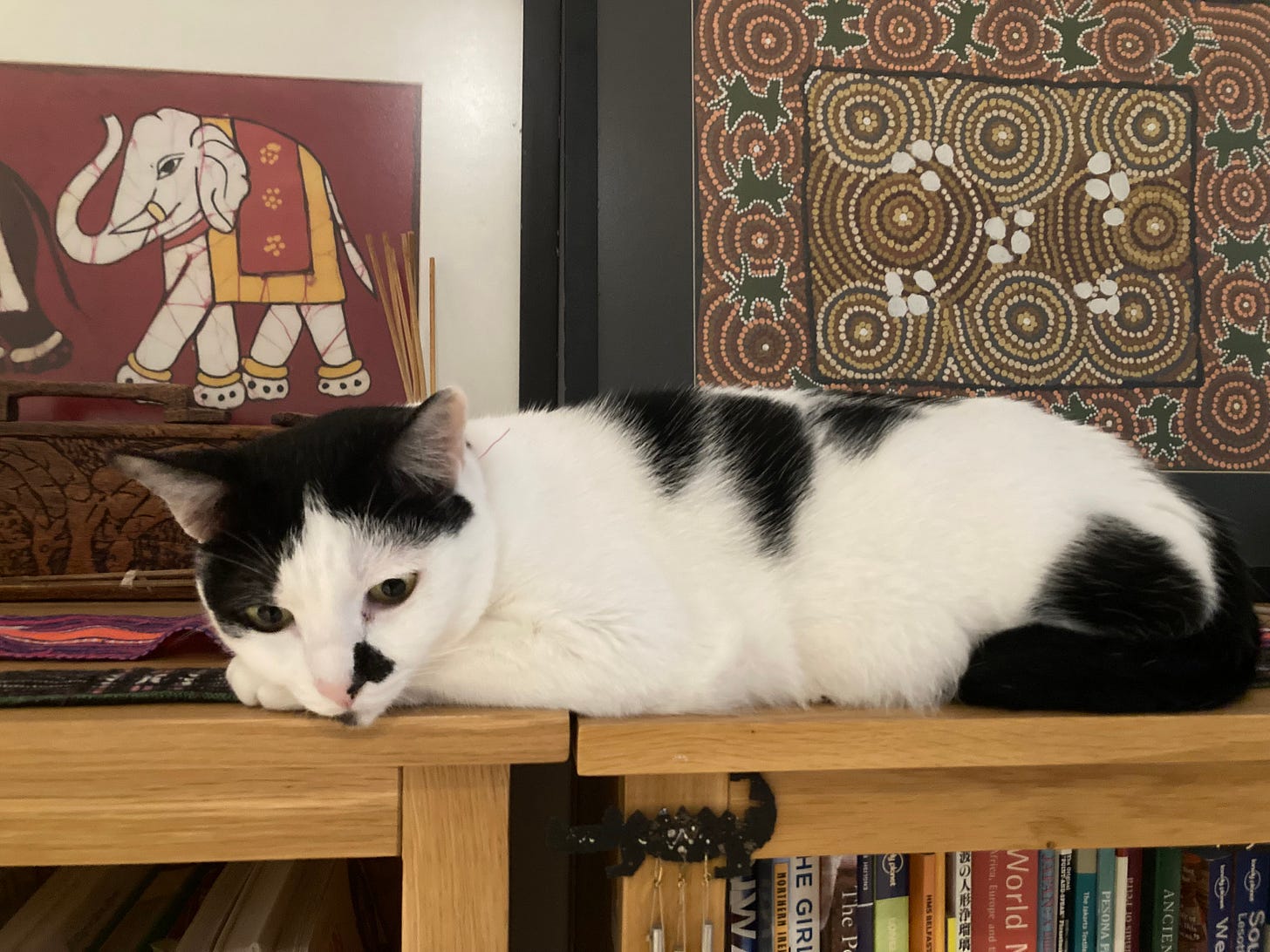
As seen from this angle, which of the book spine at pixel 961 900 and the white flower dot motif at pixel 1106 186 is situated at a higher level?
the white flower dot motif at pixel 1106 186

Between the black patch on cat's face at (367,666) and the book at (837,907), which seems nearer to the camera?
the black patch on cat's face at (367,666)

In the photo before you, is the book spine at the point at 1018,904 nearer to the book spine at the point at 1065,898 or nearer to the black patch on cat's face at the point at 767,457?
the book spine at the point at 1065,898

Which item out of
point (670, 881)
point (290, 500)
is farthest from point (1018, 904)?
point (290, 500)

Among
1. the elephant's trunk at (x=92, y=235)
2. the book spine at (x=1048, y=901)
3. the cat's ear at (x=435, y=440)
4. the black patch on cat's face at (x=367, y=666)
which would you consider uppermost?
the elephant's trunk at (x=92, y=235)

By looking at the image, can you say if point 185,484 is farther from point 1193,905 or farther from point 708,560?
point 1193,905

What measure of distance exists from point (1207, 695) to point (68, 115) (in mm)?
1603

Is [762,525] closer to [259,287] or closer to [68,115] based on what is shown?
[259,287]

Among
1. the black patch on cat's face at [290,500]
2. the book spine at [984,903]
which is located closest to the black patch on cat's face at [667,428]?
the black patch on cat's face at [290,500]

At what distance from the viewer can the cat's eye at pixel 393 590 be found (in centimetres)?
62

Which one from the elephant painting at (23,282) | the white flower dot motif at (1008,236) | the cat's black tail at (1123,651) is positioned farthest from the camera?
the white flower dot motif at (1008,236)

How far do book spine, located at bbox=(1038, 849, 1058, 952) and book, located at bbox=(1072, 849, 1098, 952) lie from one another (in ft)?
0.08

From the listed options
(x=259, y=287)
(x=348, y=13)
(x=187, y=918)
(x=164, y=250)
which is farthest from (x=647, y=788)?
(x=348, y=13)

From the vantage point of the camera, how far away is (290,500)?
24.3 inches

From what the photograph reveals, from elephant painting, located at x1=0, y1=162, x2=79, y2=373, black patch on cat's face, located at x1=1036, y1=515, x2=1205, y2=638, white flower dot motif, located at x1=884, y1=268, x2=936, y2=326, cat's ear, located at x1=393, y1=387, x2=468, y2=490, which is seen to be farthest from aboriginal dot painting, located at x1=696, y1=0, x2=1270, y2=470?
elephant painting, located at x1=0, y1=162, x2=79, y2=373
